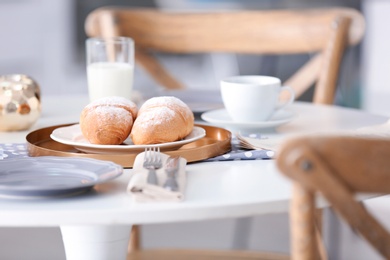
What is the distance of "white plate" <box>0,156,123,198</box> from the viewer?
73cm

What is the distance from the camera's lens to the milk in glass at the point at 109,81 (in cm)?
129

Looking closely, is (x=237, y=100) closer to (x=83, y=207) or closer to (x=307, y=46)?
(x=83, y=207)

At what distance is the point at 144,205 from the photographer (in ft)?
2.33

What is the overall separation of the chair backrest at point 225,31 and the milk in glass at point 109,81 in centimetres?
46

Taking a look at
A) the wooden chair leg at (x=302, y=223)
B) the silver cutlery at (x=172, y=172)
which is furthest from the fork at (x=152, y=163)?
the wooden chair leg at (x=302, y=223)

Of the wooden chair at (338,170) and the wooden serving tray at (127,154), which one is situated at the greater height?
the wooden chair at (338,170)

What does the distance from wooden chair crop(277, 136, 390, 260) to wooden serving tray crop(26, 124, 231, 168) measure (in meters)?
0.35

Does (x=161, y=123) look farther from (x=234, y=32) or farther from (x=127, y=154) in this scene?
(x=234, y=32)

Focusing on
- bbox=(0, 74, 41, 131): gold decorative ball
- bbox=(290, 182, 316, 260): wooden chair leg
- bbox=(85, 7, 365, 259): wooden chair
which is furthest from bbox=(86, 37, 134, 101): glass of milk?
bbox=(290, 182, 316, 260): wooden chair leg

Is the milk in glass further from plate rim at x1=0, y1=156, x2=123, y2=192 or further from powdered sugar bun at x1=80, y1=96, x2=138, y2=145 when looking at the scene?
plate rim at x1=0, y1=156, x2=123, y2=192

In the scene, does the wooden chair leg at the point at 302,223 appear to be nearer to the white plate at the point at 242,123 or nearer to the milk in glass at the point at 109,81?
the white plate at the point at 242,123

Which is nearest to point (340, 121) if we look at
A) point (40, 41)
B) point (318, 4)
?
point (318, 4)

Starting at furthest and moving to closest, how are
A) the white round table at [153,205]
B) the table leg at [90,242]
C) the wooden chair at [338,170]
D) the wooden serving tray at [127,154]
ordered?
1. the table leg at [90,242]
2. the wooden serving tray at [127,154]
3. the white round table at [153,205]
4. the wooden chair at [338,170]

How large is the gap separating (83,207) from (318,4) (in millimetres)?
2689
